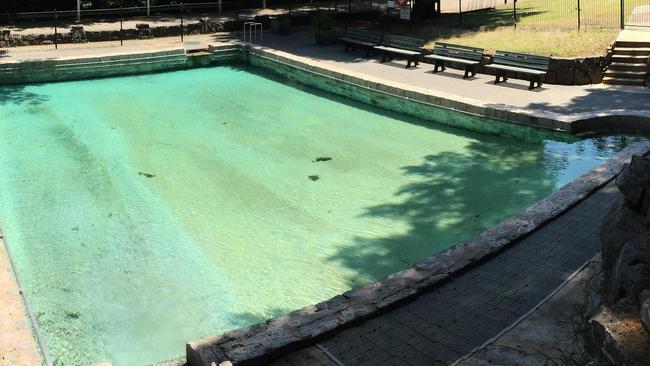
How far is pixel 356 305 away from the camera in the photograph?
22.2 feet

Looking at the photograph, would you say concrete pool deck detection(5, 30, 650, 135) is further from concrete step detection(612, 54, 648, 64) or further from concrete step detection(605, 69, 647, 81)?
concrete step detection(612, 54, 648, 64)

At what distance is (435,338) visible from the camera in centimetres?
631

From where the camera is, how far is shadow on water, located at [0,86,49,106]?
58.7ft

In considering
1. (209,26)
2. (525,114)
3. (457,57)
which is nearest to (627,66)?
(457,57)

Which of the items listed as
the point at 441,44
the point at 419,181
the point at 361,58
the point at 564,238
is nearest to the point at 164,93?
the point at 361,58

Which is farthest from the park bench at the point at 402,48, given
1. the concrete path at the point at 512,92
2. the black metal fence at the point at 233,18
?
the black metal fence at the point at 233,18

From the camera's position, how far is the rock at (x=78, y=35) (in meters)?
23.5

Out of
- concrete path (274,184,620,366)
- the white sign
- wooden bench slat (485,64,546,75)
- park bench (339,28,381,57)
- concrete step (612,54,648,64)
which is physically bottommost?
concrete path (274,184,620,366)

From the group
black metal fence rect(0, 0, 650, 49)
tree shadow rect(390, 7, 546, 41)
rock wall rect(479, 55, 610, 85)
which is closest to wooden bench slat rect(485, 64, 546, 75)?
rock wall rect(479, 55, 610, 85)

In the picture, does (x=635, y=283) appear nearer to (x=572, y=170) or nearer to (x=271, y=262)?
(x=271, y=262)

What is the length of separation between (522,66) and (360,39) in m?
6.23

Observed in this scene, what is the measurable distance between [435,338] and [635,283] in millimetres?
1852

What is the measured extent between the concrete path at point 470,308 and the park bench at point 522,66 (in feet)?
27.4

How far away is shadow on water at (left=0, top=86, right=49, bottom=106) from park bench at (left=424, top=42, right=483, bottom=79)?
10.4 meters
